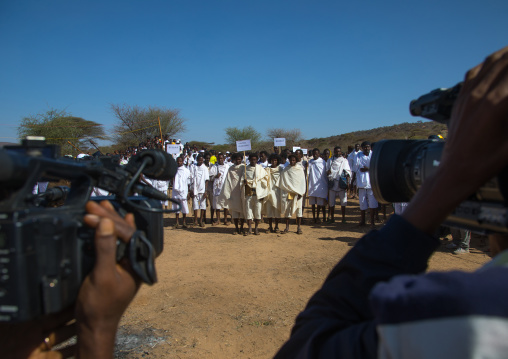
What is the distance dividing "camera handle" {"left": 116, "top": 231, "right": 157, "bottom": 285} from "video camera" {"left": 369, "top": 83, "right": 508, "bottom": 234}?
732 millimetres

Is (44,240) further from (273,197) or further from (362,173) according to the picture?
(362,173)

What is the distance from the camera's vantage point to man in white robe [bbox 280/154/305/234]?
855cm

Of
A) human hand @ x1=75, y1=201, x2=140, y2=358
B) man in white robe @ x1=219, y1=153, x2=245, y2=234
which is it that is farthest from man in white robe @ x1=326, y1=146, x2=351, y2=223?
human hand @ x1=75, y1=201, x2=140, y2=358

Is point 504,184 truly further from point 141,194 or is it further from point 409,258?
point 141,194

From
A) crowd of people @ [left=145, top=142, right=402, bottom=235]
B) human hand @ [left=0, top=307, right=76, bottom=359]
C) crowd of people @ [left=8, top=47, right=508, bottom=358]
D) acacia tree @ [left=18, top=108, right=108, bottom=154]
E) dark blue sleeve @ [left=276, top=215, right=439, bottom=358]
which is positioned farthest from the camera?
acacia tree @ [left=18, top=108, right=108, bottom=154]

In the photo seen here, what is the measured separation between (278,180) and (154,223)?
7.67m

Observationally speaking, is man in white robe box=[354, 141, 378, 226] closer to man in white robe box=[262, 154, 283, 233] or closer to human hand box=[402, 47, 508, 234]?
man in white robe box=[262, 154, 283, 233]

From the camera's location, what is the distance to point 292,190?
28.0 ft

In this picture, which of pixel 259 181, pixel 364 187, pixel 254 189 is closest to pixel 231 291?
pixel 254 189

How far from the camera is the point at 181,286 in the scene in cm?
513

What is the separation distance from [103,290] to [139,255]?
13cm

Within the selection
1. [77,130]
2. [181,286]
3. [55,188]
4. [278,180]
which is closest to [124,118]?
[77,130]

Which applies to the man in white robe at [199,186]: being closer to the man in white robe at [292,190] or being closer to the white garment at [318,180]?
the man in white robe at [292,190]

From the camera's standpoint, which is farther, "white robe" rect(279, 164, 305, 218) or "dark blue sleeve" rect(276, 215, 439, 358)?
"white robe" rect(279, 164, 305, 218)
